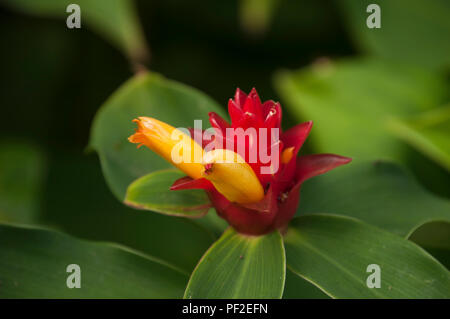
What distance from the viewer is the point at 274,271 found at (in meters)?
0.60

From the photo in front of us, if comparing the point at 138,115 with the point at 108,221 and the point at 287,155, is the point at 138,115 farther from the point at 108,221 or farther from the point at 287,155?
the point at 108,221

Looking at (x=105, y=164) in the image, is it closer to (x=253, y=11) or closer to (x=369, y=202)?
(x=369, y=202)

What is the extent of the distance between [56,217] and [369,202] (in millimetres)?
879

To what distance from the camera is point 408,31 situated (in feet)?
4.26

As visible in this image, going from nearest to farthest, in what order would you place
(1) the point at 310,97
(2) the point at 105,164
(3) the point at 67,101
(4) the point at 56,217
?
(2) the point at 105,164
(1) the point at 310,97
(4) the point at 56,217
(3) the point at 67,101

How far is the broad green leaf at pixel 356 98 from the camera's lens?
1150mm

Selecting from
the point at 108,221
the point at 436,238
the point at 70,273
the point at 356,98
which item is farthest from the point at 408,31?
the point at 70,273

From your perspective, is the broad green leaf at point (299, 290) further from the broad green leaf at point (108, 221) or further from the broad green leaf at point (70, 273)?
the broad green leaf at point (108, 221)

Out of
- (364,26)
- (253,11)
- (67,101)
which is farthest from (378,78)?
(67,101)

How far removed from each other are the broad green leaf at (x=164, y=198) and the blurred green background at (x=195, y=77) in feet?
1.55

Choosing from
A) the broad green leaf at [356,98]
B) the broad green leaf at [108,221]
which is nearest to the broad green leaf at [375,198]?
the broad green leaf at [356,98]

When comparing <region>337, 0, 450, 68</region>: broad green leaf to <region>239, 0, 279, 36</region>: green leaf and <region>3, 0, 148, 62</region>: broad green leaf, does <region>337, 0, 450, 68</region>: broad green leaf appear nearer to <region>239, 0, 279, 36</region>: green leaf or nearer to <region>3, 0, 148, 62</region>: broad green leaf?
<region>239, 0, 279, 36</region>: green leaf

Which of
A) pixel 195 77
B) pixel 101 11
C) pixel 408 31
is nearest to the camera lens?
pixel 101 11

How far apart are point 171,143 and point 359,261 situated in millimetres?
275
